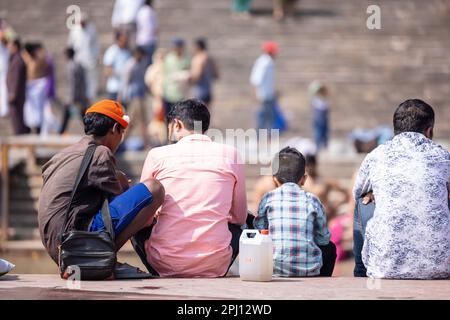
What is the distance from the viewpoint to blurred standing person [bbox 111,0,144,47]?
1642 centimetres

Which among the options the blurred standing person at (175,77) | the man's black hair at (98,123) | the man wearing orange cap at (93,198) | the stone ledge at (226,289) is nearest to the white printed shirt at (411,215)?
the stone ledge at (226,289)

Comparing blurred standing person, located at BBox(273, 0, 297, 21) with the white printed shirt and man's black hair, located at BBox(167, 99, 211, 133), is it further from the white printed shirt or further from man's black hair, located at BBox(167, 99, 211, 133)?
the white printed shirt

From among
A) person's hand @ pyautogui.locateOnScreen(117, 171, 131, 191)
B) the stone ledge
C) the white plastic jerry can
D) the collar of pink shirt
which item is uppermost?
the collar of pink shirt

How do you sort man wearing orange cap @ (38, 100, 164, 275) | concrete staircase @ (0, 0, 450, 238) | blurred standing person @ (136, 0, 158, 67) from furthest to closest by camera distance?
concrete staircase @ (0, 0, 450, 238)
blurred standing person @ (136, 0, 158, 67)
man wearing orange cap @ (38, 100, 164, 275)

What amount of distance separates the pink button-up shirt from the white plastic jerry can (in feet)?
0.62

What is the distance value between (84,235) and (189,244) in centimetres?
62

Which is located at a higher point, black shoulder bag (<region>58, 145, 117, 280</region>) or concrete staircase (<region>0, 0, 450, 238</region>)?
concrete staircase (<region>0, 0, 450, 238</region>)

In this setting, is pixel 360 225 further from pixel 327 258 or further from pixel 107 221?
pixel 107 221

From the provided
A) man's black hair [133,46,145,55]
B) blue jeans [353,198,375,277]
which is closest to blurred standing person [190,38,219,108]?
man's black hair [133,46,145,55]

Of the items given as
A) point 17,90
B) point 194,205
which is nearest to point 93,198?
point 194,205

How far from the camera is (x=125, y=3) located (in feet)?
54.2

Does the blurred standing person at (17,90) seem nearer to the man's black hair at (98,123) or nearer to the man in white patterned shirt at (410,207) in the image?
the man's black hair at (98,123)
